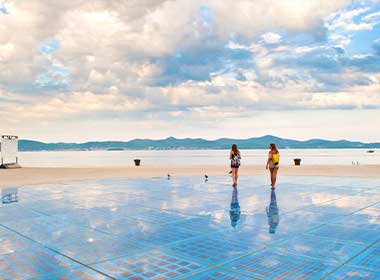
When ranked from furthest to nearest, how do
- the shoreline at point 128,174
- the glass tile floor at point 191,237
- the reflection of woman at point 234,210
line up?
the shoreline at point 128,174 → the reflection of woman at point 234,210 → the glass tile floor at point 191,237

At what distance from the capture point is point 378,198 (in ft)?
36.0

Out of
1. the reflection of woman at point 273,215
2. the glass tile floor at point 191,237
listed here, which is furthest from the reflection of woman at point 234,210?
the reflection of woman at point 273,215

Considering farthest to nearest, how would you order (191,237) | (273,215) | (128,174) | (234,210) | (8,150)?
1. (8,150)
2. (128,174)
3. (234,210)
4. (273,215)
5. (191,237)

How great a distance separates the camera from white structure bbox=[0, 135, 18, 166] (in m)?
26.4

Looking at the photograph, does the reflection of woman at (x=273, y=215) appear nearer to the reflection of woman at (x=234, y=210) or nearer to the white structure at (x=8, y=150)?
the reflection of woman at (x=234, y=210)

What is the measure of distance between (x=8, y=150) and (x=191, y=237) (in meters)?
24.9

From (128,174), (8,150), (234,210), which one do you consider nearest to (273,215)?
(234,210)

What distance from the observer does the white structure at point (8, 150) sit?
86.5 ft

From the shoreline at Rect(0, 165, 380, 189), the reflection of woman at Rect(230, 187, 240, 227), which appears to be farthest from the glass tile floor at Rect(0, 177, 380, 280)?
the shoreline at Rect(0, 165, 380, 189)

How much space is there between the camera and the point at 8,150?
26.8 meters

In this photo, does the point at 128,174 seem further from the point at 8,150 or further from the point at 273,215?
the point at 273,215

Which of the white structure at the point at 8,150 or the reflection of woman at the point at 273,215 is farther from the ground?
the white structure at the point at 8,150

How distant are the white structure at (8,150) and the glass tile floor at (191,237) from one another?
55.6 feet

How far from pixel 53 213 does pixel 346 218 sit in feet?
23.9
